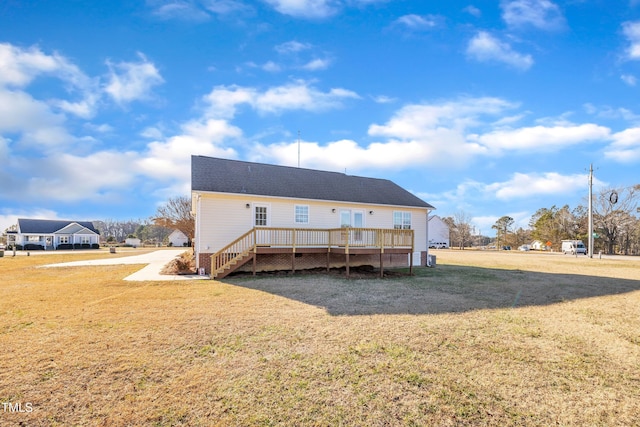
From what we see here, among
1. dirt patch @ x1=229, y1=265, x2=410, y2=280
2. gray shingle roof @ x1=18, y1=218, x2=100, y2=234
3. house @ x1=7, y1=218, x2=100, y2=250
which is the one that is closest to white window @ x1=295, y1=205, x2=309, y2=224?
dirt patch @ x1=229, y1=265, x2=410, y2=280

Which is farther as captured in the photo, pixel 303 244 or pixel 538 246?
pixel 538 246

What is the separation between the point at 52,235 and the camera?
50.0 meters

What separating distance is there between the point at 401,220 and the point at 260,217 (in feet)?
29.1

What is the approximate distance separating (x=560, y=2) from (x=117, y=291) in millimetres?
18903

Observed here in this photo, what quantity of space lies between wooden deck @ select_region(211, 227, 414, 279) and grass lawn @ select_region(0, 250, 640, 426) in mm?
4445

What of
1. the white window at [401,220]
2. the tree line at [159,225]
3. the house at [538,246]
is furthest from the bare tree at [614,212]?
the tree line at [159,225]

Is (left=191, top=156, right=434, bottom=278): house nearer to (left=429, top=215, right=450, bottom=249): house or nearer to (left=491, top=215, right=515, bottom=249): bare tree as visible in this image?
(left=429, top=215, right=450, bottom=249): house

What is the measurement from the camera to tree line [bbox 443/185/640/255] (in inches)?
1765

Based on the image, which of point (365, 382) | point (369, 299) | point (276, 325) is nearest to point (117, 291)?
point (276, 325)

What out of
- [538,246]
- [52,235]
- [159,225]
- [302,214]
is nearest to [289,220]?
[302,214]

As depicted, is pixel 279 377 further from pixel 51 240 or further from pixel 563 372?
pixel 51 240

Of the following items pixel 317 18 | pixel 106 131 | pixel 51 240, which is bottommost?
pixel 51 240

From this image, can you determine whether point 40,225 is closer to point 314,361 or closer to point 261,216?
point 261,216

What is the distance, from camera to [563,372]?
15.4 feet
